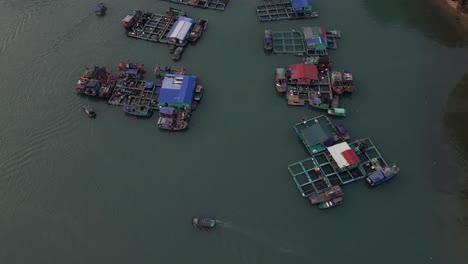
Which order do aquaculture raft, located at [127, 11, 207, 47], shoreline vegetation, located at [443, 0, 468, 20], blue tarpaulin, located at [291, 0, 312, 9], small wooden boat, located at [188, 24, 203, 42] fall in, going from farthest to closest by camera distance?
1. shoreline vegetation, located at [443, 0, 468, 20]
2. blue tarpaulin, located at [291, 0, 312, 9]
3. small wooden boat, located at [188, 24, 203, 42]
4. aquaculture raft, located at [127, 11, 207, 47]

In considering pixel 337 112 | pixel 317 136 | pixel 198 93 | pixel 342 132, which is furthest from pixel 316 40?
pixel 198 93

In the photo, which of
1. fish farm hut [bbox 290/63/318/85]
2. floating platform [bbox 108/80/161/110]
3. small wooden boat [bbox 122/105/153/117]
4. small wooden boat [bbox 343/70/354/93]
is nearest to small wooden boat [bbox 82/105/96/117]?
floating platform [bbox 108/80/161/110]

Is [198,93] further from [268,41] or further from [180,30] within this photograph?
[268,41]

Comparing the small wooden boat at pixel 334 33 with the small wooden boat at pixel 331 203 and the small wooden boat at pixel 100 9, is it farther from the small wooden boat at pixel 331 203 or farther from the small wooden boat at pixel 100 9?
the small wooden boat at pixel 100 9

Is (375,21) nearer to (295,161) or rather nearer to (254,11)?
(254,11)

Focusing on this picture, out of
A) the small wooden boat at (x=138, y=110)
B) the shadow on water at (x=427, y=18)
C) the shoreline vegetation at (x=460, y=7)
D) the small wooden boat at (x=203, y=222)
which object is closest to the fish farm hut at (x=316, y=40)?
the shadow on water at (x=427, y=18)

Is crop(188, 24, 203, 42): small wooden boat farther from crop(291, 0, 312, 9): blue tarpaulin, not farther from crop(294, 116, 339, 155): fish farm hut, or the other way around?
crop(294, 116, 339, 155): fish farm hut

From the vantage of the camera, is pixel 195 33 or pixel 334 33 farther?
pixel 334 33
